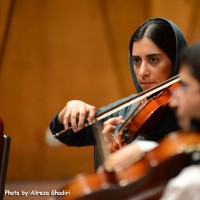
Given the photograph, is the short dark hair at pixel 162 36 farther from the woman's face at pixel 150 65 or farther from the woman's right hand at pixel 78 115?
the woman's right hand at pixel 78 115

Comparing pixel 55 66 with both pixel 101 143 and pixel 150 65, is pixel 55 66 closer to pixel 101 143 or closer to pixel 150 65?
pixel 150 65

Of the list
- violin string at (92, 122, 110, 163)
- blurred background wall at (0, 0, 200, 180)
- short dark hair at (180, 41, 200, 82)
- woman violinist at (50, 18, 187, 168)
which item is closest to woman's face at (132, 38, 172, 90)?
woman violinist at (50, 18, 187, 168)

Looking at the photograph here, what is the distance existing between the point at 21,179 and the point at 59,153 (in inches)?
13.9

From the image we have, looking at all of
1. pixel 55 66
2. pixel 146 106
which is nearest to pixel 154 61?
pixel 146 106

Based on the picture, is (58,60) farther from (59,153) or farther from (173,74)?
(173,74)

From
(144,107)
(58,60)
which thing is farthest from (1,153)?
(58,60)

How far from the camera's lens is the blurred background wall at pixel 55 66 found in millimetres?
3631

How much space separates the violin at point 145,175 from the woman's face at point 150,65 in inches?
23.8

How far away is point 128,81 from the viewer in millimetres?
3695

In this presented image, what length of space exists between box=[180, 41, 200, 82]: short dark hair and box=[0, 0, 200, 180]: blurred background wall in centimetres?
239

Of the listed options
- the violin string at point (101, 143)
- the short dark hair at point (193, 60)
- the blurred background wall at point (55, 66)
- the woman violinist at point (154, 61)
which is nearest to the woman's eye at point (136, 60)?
the woman violinist at point (154, 61)

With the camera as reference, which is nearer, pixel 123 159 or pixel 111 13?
pixel 123 159

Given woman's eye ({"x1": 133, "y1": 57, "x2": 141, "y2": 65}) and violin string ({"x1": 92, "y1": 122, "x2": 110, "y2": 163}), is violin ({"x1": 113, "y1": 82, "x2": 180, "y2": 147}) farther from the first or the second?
woman's eye ({"x1": 133, "y1": 57, "x2": 141, "y2": 65})

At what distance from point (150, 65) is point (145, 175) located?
70cm
